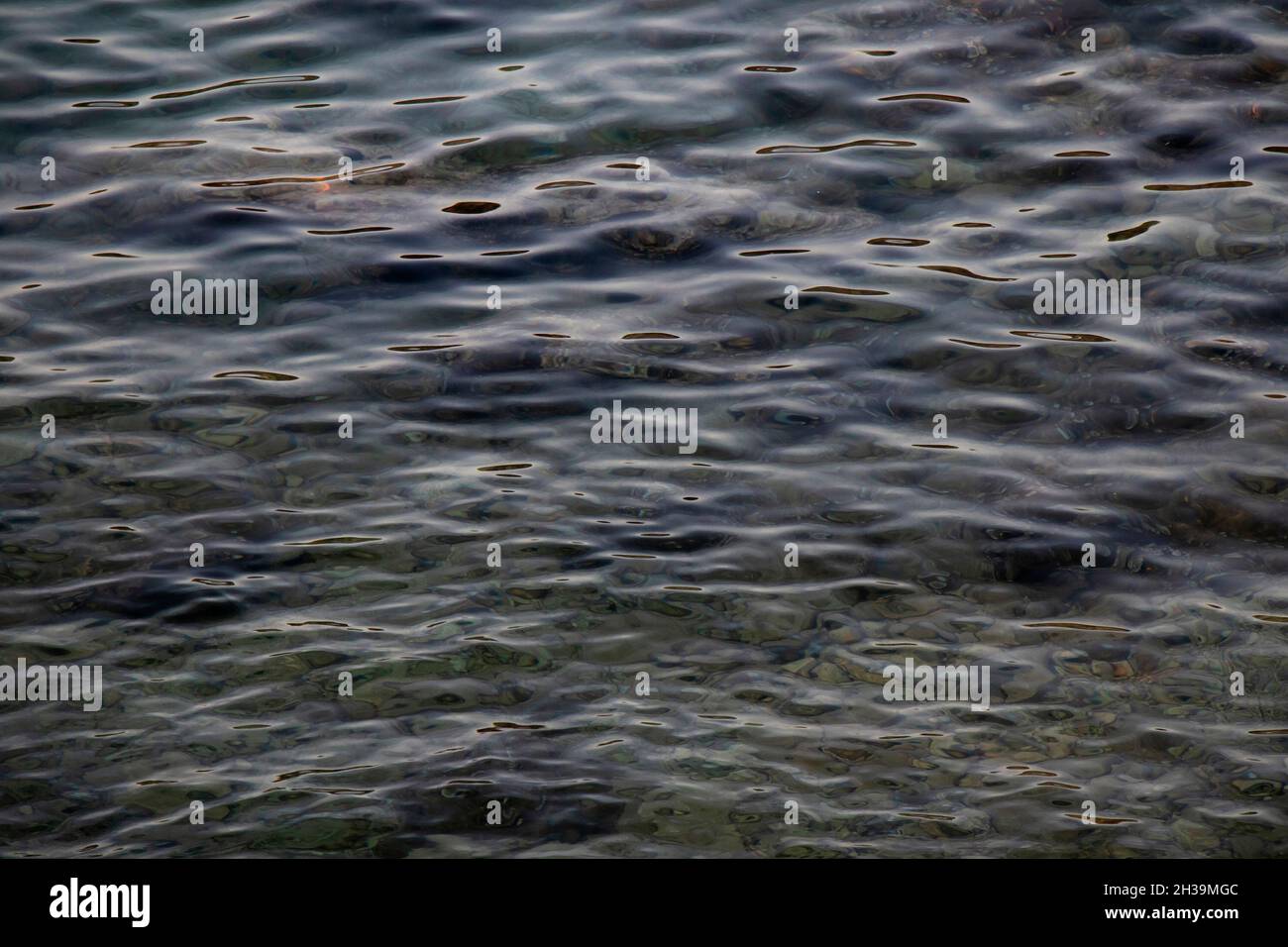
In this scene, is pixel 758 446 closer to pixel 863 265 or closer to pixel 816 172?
pixel 863 265

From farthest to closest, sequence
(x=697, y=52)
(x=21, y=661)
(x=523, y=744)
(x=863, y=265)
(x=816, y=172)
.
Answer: (x=697, y=52)
(x=816, y=172)
(x=863, y=265)
(x=21, y=661)
(x=523, y=744)

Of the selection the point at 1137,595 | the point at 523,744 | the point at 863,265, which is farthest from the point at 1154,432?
the point at 523,744

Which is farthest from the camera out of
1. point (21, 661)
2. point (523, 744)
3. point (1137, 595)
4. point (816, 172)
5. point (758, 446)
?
point (816, 172)

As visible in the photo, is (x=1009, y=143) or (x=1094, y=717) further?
(x=1009, y=143)

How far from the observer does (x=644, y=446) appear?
8.17 m

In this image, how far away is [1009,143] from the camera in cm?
1018

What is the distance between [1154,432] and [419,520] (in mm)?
4218

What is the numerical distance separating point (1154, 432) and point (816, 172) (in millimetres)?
3191

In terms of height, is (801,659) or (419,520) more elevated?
(419,520)

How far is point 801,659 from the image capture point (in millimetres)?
6836

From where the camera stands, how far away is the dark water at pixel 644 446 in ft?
20.4

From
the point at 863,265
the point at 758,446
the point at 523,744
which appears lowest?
the point at 523,744

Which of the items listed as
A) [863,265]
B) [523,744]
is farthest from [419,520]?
[863,265]

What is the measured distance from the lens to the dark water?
621 centimetres
